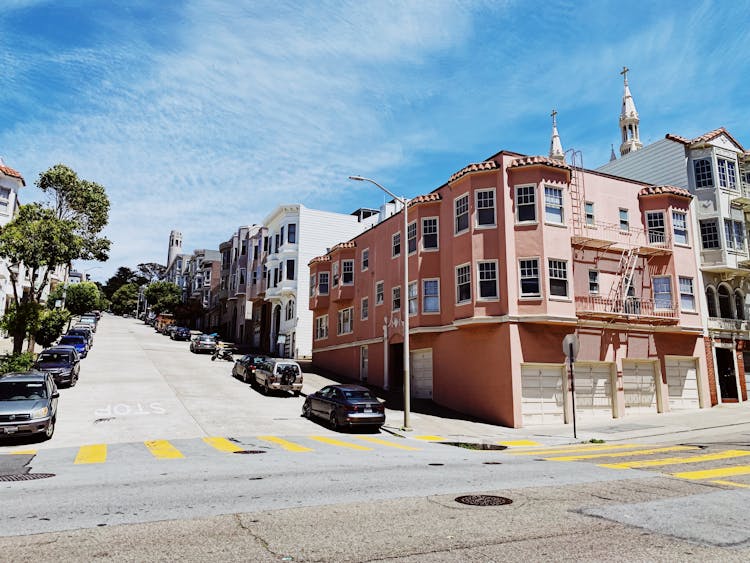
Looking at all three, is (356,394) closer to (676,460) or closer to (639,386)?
(676,460)

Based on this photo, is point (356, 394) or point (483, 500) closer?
point (483, 500)

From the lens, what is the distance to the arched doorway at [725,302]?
30.6m

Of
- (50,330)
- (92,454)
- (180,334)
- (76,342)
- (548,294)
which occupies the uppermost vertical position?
(180,334)

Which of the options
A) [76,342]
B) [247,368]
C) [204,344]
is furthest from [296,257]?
[76,342]

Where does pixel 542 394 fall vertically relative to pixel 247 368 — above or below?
below

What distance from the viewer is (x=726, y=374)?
2989cm

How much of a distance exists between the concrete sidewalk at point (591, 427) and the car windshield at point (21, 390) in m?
11.8

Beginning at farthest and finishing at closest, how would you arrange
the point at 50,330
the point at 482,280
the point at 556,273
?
the point at 50,330 → the point at 482,280 → the point at 556,273

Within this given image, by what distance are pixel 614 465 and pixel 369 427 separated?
1071 cm

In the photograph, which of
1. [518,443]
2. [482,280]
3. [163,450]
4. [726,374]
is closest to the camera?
[163,450]

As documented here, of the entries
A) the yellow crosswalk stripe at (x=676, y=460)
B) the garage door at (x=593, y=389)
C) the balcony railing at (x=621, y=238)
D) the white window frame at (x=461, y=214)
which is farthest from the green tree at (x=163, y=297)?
the yellow crosswalk stripe at (x=676, y=460)

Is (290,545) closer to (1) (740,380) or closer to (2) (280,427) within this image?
(2) (280,427)

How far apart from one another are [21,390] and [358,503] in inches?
544

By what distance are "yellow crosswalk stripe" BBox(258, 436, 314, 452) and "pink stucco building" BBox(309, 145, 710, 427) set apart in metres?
7.30
